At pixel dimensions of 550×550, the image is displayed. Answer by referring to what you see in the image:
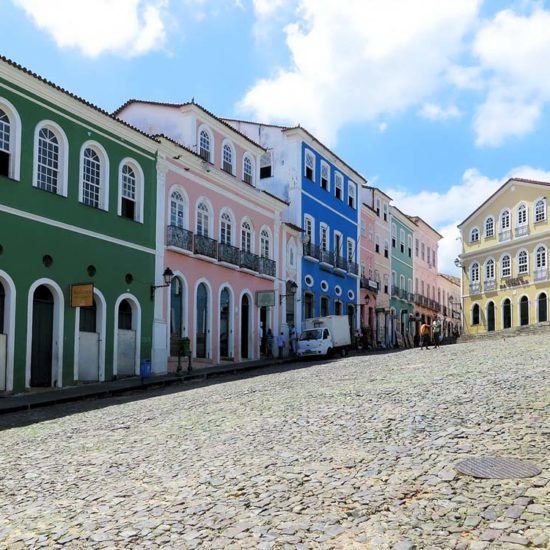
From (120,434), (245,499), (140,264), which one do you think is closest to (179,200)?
(140,264)

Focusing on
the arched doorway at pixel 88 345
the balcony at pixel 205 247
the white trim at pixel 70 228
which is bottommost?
the arched doorway at pixel 88 345

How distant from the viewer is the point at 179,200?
84.9ft

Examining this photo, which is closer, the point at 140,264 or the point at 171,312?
the point at 140,264

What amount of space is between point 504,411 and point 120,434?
17.6 feet

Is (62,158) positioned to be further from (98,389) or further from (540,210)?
(540,210)

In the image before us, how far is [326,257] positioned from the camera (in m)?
38.2

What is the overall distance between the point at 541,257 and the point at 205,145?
2867 cm

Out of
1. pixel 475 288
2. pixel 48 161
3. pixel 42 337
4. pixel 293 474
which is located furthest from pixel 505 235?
pixel 293 474

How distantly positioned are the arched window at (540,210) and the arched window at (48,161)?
118ft

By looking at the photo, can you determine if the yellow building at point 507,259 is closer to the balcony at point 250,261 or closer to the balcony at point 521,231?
the balcony at point 521,231

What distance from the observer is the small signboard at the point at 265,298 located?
29.9 meters

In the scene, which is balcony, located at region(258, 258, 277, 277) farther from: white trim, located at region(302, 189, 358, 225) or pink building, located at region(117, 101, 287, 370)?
white trim, located at region(302, 189, 358, 225)

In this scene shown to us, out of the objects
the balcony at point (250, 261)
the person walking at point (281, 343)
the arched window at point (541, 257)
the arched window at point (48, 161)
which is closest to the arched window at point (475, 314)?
the arched window at point (541, 257)

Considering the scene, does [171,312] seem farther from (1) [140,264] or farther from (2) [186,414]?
(2) [186,414]
